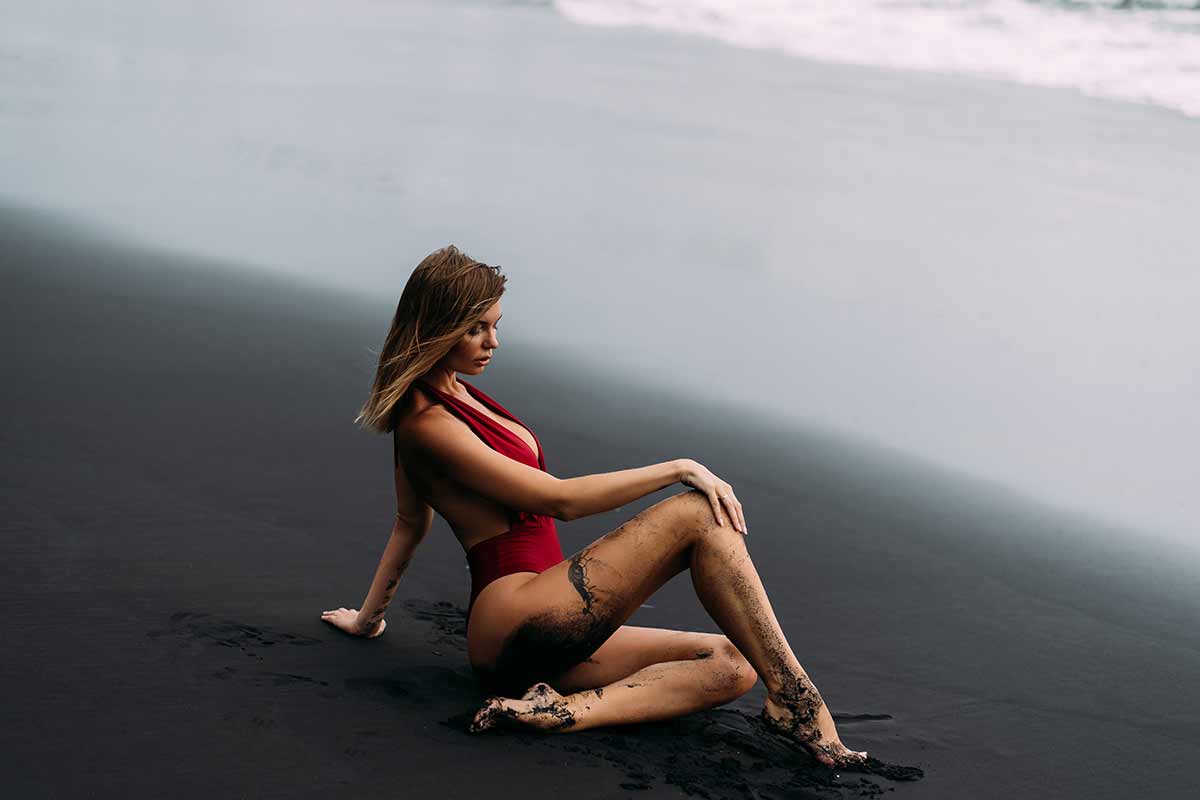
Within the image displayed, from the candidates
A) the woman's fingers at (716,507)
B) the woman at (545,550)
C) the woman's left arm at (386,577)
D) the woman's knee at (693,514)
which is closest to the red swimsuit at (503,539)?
the woman at (545,550)

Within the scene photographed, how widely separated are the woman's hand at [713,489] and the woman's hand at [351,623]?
1507 mm

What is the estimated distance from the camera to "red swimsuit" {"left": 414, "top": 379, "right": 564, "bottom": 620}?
3545 millimetres

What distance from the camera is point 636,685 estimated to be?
3621 millimetres

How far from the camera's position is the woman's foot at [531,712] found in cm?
340

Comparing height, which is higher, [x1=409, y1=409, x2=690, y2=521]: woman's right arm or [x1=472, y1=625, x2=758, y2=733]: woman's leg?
[x1=409, y1=409, x2=690, y2=521]: woman's right arm

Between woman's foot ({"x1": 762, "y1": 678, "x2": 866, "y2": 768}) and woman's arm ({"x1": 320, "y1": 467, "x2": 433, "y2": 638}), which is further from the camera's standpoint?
woman's arm ({"x1": 320, "y1": 467, "x2": 433, "y2": 638})

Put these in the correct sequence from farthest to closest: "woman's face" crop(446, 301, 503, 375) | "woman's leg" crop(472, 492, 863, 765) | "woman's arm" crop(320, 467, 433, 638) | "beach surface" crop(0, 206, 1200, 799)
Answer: "woman's arm" crop(320, 467, 433, 638) < "woman's face" crop(446, 301, 503, 375) < "woman's leg" crop(472, 492, 863, 765) < "beach surface" crop(0, 206, 1200, 799)

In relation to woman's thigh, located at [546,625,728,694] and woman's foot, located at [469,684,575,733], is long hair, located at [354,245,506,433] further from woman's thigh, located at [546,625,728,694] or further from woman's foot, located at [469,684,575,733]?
woman's thigh, located at [546,625,728,694]

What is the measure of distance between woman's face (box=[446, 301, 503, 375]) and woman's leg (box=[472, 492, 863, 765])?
0.69 m

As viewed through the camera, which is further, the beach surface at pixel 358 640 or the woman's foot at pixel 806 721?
the woman's foot at pixel 806 721

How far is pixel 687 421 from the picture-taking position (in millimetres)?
17312

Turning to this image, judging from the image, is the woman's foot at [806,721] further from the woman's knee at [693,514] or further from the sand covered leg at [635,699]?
the woman's knee at [693,514]

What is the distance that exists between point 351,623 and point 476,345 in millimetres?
1390

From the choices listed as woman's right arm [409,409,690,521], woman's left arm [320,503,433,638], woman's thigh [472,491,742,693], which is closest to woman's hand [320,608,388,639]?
woman's left arm [320,503,433,638]
